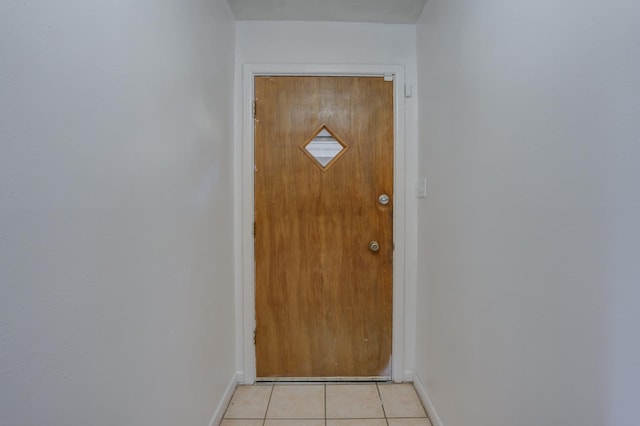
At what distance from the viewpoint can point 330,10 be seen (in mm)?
1915

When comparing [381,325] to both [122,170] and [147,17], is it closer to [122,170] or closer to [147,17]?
[122,170]

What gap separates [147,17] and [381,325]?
199cm

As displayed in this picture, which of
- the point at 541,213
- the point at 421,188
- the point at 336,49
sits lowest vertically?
the point at 541,213

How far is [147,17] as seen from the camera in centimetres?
101

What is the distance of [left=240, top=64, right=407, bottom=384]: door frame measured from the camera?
6.62 ft

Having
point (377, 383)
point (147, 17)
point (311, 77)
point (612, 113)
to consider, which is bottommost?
point (377, 383)

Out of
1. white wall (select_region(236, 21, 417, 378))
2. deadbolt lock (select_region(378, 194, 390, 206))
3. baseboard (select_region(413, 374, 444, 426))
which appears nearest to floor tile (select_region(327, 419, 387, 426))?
baseboard (select_region(413, 374, 444, 426))

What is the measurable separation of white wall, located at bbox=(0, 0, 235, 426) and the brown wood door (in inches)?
24.1

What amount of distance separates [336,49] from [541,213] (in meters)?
1.65

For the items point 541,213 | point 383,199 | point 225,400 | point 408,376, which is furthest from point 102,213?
point 408,376

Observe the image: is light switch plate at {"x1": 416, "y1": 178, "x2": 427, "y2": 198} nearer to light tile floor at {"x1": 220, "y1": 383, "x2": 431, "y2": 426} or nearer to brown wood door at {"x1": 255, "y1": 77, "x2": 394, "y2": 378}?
brown wood door at {"x1": 255, "y1": 77, "x2": 394, "y2": 378}

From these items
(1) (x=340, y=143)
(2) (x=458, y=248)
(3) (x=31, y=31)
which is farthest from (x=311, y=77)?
(3) (x=31, y=31)

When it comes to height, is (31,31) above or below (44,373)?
above

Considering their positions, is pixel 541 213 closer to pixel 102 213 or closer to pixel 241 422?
pixel 102 213
